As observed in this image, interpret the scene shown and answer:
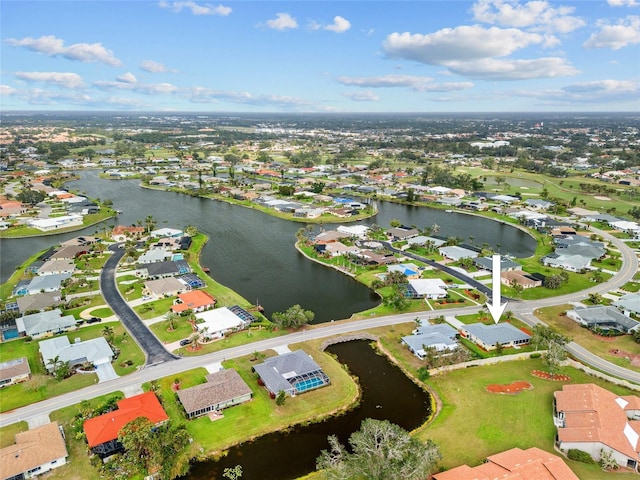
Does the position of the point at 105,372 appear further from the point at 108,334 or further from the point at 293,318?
the point at 293,318

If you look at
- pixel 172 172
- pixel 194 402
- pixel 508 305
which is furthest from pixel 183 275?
pixel 172 172

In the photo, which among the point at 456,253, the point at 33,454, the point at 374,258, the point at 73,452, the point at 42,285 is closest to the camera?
the point at 33,454

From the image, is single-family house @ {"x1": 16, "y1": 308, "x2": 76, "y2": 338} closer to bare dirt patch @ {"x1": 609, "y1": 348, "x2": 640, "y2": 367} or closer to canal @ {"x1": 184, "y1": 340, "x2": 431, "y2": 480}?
canal @ {"x1": 184, "y1": 340, "x2": 431, "y2": 480}

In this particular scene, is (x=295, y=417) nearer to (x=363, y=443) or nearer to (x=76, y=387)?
(x=363, y=443)

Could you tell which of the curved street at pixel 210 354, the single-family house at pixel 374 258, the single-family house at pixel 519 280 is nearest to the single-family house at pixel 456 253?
the single-family house at pixel 519 280

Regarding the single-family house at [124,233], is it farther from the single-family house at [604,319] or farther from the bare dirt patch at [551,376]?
the single-family house at [604,319]

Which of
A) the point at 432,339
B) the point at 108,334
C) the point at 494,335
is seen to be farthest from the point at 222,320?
the point at 494,335
